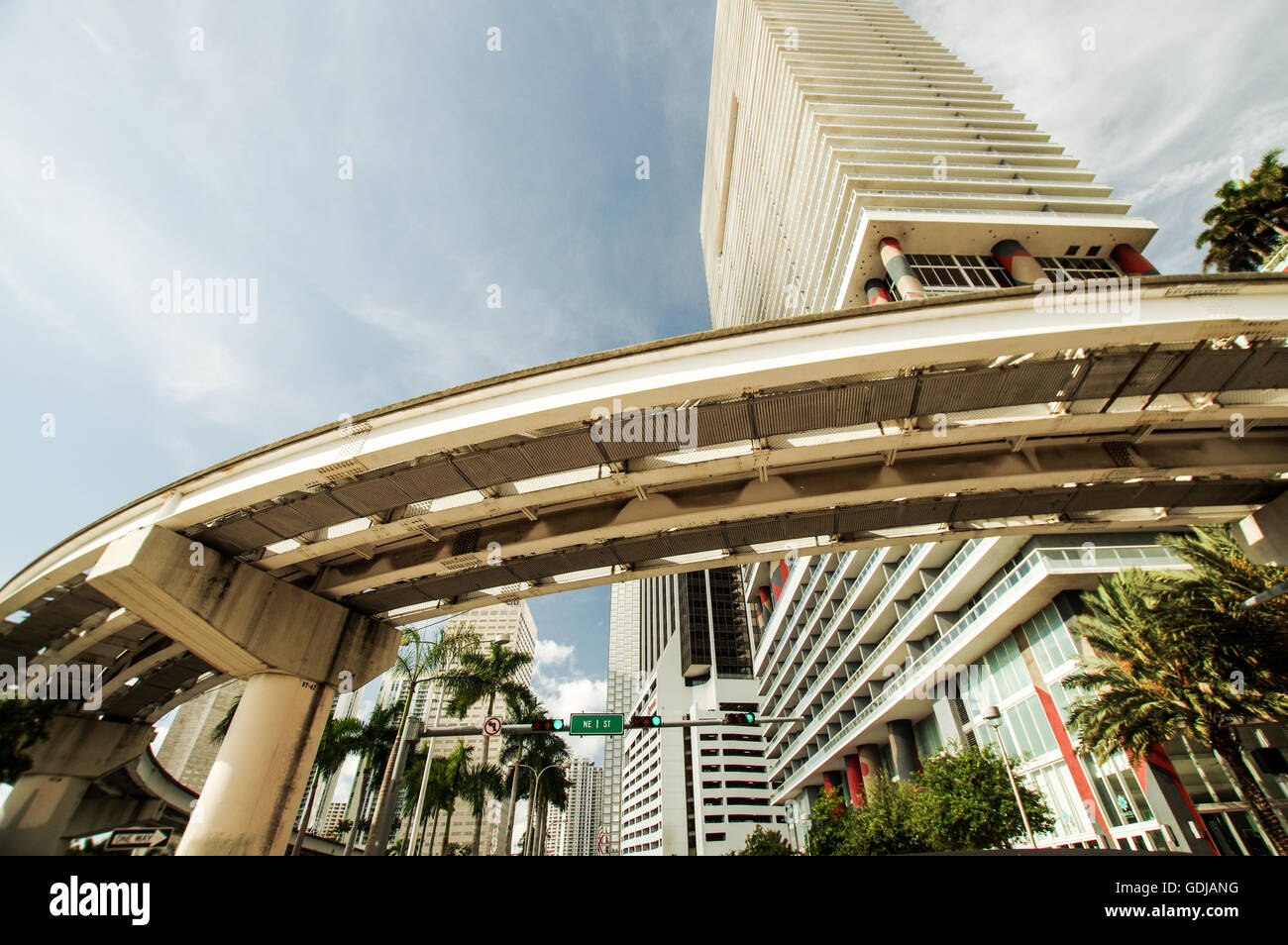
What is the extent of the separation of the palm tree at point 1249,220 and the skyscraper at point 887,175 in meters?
10.3

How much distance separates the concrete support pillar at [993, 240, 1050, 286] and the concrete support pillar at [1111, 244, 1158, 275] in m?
7.30

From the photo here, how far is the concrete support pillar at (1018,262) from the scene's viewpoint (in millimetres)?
41906

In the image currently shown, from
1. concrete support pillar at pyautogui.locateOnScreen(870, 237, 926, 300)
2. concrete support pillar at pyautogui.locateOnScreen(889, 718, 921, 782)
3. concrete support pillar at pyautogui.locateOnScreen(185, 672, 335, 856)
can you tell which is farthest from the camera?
concrete support pillar at pyautogui.locateOnScreen(870, 237, 926, 300)

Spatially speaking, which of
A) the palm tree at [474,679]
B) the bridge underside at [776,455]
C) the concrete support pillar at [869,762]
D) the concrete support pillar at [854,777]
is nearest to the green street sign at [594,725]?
the bridge underside at [776,455]

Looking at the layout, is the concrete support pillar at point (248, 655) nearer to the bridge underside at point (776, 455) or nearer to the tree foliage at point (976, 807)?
the bridge underside at point (776, 455)

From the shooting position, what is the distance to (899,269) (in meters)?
42.2

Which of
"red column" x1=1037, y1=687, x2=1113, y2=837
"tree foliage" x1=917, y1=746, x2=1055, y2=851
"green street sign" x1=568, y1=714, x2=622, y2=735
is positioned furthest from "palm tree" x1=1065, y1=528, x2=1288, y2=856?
"green street sign" x1=568, y1=714, x2=622, y2=735

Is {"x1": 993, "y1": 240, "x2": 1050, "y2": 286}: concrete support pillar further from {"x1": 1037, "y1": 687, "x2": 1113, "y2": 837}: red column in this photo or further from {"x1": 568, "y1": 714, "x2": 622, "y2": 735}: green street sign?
{"x1": 568, "y1": 714, "x2": 622, "y2": 735}: green street sign

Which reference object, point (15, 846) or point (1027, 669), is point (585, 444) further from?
point (1027, 669)

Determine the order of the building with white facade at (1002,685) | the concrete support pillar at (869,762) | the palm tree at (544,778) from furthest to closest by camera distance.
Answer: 1. the concrete support pillar at (869,762)
2. the palm tree at (544,778)
3. the building with white facade at (1002,685)

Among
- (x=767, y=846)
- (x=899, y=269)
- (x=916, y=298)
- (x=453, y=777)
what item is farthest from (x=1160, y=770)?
(x=767, y=846)

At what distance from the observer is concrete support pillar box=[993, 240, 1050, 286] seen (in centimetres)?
4191

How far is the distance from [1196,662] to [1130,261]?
40.0 metres
